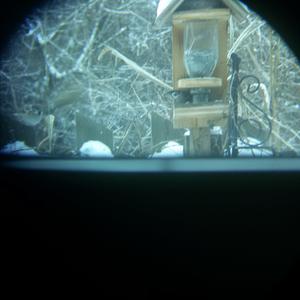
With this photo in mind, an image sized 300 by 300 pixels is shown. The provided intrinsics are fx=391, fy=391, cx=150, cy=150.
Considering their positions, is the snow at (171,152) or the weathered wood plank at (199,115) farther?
the weathered wood plank at (199,115)

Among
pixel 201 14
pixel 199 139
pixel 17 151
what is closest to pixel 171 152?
pixel 199 139

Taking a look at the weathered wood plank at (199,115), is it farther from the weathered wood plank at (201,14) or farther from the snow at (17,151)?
the snow at (17,151)

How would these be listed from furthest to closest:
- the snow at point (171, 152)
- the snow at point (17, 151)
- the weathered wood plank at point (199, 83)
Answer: the weathered wood plank at point (199, 83), the snow at point (171, 152), the snow at point (17, 151)

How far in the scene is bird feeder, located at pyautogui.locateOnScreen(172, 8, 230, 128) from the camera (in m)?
2.18

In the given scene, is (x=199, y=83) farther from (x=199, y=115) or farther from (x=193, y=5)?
(x=193, y=5)

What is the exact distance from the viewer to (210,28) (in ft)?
7.45

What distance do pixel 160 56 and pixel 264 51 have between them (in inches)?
42.1

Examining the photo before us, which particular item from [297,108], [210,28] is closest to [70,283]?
Answer: [210,28]

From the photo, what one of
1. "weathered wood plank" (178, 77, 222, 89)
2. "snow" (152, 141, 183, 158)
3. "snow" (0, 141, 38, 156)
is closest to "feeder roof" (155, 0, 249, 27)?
"weathered wood plank" (178, 77, 222, 89)

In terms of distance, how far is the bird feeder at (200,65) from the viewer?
2.18m

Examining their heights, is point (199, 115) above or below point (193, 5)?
below

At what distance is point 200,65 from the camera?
224 cm

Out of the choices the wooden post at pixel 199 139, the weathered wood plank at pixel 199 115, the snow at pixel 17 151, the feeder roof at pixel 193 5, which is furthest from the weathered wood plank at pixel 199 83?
the snow at pixel 17 151

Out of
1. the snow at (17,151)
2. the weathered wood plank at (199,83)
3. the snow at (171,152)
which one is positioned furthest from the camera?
the weathered wood plank at (199,83)
